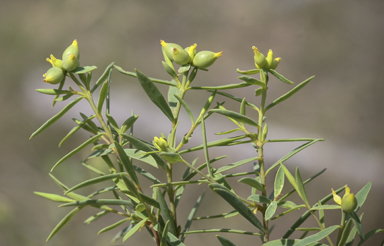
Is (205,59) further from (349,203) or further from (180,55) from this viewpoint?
(349,203)

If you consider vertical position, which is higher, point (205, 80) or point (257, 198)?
point (205, 80)

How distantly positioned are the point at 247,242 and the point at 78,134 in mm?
603

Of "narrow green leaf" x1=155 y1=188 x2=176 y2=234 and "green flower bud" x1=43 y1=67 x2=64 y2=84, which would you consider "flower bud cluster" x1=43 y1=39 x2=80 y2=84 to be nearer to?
"green flower bud" x1=43 y1=67 x2=64 y2=84

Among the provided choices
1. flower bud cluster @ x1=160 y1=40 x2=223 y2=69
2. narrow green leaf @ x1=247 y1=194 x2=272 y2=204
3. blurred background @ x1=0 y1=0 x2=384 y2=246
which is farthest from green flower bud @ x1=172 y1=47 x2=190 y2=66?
blurred background @ x1=0 y1=0 x2=384 y2=246

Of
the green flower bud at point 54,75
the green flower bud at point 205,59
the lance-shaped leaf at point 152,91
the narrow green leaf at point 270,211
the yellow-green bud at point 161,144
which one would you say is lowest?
the narrow green leaf at point 270,211

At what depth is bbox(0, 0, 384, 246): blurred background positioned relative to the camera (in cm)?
98

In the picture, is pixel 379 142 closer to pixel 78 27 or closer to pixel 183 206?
pixel 183 206

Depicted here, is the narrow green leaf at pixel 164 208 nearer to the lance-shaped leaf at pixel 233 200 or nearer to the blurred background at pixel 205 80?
the lance-shaped leaf at pixel 233 200

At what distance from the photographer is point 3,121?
1126 mm

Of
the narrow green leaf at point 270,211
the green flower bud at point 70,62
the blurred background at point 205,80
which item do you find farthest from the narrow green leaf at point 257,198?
the blurred background at point 205,80

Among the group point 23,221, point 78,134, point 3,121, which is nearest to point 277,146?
point 78,134

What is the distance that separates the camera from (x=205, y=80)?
45.4 inches

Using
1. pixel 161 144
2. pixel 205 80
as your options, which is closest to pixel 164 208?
pixel 161 144

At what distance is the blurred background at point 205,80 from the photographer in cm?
98
